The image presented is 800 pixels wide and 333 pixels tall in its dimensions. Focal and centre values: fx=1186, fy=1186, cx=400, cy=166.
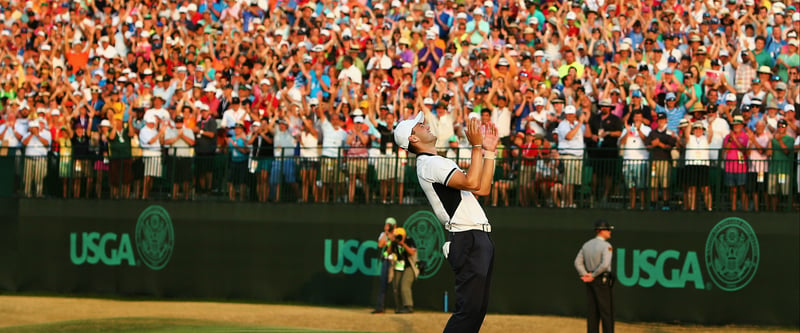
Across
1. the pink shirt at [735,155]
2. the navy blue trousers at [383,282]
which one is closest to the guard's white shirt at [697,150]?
the pink shirt at [735,155]

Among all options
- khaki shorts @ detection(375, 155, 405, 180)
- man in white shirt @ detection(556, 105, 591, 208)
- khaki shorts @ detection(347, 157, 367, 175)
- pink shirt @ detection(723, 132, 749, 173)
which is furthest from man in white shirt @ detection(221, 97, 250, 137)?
pink shirt @ detection(723, 132, 749, 173)

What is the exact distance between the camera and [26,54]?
31.2 metres

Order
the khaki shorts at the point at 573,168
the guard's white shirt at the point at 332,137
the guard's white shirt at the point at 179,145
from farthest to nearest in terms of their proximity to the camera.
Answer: the guard's white shirt at the point at 179,145 → the guard's white shirt at the point at 332,137 → the khaki shorts at the point at 573,168

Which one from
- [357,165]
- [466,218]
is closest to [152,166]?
[357,165]

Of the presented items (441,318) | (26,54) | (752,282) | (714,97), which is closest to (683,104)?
(714,97)

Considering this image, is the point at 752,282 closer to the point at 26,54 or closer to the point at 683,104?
the point at 683,104

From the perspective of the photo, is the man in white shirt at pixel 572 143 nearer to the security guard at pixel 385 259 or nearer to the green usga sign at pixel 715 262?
the green usga sign at pixel 715 262

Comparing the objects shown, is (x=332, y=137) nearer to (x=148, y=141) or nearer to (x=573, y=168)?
(x=148, y=141)

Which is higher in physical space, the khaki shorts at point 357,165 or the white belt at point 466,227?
the khaki shorts at point 357,165

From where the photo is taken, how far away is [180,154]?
25.2 metres

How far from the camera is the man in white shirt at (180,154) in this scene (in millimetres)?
25172

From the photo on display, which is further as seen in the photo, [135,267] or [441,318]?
[135,267]

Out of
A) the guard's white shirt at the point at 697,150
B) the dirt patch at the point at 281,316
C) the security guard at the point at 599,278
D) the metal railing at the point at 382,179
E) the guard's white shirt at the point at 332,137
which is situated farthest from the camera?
the guard's white shirt at the point at 332,137

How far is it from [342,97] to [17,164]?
26.6 ft
